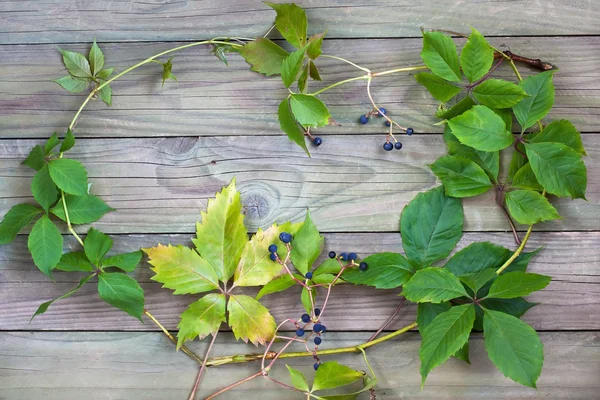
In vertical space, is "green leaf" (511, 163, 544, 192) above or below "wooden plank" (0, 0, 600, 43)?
below

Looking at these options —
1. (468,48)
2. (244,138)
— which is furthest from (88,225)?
(468,48)

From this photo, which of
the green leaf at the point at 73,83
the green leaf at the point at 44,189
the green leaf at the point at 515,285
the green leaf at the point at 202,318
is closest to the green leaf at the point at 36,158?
the green leaf at the point at 44,189

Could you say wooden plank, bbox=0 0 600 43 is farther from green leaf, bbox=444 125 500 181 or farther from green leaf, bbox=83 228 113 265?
green leaf, bbox=83 228 113 265

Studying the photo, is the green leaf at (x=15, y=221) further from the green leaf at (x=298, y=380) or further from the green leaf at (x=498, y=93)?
the green leaf at (x=498, y=93)

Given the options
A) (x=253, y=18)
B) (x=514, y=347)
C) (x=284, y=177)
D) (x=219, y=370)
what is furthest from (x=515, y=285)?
(x=253, y=18)

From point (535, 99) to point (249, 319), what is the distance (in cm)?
62

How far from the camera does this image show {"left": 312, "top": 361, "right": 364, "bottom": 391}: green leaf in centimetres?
93

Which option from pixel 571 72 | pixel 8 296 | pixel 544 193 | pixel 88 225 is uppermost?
pixel 571 72

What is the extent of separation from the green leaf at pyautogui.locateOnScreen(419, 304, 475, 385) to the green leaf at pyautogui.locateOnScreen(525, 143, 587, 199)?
0.81ft

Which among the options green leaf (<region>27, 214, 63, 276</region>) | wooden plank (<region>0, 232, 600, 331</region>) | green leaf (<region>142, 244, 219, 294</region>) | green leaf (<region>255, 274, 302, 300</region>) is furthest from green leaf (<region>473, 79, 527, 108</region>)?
green leaf (<region>27, 214, 63, 276</region>)

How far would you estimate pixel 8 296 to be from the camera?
102 cm

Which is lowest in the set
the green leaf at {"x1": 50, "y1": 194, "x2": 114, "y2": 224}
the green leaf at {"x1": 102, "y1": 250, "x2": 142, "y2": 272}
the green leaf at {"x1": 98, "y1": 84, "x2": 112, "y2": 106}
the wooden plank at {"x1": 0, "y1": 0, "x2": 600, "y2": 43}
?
the green leaf at {"x1": 102, "y1": 250, "x2": 142, "y2": 272}

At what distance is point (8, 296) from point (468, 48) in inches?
36.9

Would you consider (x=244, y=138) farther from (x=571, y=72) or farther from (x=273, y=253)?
(x=571, y=72)
